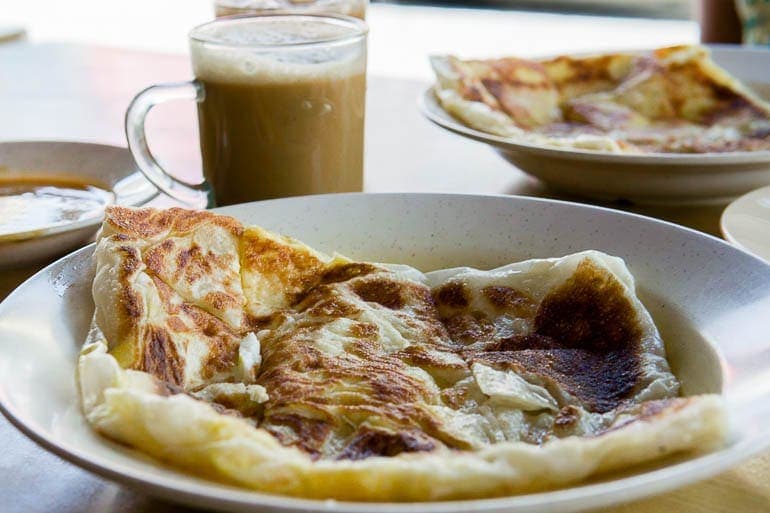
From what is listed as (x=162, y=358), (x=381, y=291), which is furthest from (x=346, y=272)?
(x=162, y=358)

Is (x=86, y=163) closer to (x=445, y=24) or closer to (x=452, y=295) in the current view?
(x=452, y=295)

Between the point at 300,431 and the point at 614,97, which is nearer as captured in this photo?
the point at 300,431

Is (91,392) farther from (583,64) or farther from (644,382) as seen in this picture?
(583,64)

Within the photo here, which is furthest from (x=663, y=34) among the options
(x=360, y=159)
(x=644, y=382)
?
(x=644, y=382)

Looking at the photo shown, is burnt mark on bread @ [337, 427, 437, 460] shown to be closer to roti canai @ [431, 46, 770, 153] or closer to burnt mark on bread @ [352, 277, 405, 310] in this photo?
burnt mark on bread @ [352, 277, 405, 310]

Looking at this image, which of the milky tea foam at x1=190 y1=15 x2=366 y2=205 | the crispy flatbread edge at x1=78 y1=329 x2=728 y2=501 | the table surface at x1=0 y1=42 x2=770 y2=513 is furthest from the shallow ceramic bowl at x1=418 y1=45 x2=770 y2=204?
the crispy flatbread edge at x1=78 y1=329 x2=728 y2=501

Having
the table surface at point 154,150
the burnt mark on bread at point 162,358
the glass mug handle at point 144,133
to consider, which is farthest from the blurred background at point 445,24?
the burnt mark on bread at point 162,358
